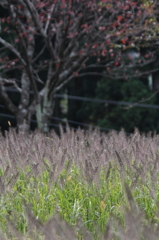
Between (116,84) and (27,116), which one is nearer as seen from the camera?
(27,116)

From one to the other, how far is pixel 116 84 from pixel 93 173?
52.1ft

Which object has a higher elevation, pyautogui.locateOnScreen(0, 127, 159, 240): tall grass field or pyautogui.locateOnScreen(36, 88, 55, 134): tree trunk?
pyautogui.locateOnScreen(0, 127, 159, 240): tall grass field

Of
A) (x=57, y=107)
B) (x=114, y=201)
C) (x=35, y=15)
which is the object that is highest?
(x=35, y=15)

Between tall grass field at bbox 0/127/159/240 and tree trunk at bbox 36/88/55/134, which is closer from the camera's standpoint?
tall grass field at bbox 0/127/159/240

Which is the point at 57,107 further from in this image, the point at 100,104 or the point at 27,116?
the point at 27,116

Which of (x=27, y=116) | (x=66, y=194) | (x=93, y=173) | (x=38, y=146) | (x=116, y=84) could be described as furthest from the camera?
(x=116, y=84)

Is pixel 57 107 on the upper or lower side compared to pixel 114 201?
lower

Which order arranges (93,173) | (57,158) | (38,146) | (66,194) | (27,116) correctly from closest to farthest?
(93,173) < (66,194) < (57,158) < (38,146) < (27,116)

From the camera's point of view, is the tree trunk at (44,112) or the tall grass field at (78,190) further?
the tree trunk at (44,112)

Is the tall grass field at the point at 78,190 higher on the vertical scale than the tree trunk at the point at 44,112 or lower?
higher

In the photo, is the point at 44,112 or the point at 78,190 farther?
the point at 44,112

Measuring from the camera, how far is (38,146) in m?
5.40

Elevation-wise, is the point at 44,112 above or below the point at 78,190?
below

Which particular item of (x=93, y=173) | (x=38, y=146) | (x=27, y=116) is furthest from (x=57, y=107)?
(x=93, y=173)
